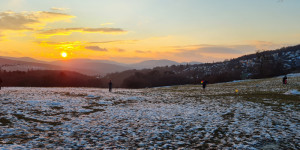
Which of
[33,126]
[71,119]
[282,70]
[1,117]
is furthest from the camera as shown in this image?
[282,70]

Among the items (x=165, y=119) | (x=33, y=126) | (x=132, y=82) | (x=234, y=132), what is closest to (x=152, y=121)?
(x=165, y=119)

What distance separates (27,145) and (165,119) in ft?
32.3

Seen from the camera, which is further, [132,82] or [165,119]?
[132,82]

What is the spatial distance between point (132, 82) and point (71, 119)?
282ft

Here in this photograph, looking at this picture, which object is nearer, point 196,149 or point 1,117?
point 196,149

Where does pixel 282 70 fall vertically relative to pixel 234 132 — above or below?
above

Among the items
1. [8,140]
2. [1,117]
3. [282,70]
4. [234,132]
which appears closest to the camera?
[8,140]

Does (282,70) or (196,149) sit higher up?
(282,70)

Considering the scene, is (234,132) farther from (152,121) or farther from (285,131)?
(152,121)

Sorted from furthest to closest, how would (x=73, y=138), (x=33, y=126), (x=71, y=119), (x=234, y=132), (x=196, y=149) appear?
(x=71, y=119), (x=33, y=126), (x=234, y=132), (x=73, y=138), (x=196, y=149)

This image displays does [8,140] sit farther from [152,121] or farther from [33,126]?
[152,121]

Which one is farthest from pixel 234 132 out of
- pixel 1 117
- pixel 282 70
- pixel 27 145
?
pixel 282 70

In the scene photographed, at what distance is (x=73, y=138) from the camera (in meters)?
10.9

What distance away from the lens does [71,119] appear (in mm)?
15922
